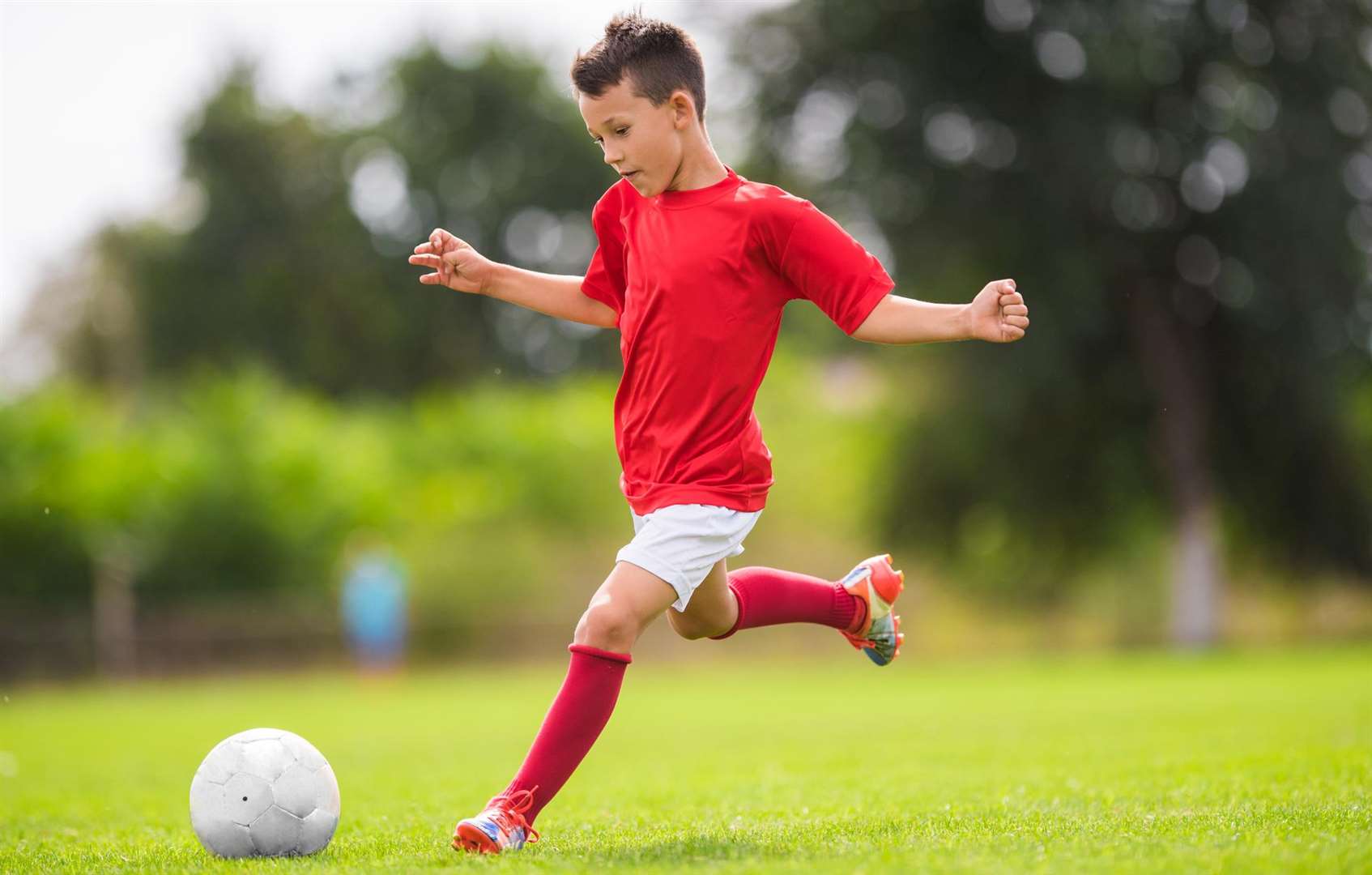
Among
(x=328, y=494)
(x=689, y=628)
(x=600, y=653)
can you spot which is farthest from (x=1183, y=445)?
(x=600, y=653)

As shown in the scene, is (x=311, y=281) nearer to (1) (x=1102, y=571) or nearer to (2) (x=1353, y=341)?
(1) (x=1102, y=571)

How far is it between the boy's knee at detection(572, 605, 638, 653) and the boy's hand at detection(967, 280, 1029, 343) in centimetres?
116

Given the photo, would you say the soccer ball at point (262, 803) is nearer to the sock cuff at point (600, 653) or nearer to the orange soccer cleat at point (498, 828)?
the orange soccer cleat at point (498, 828)

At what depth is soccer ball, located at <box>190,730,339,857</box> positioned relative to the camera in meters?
3.80

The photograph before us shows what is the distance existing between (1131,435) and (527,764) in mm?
17311

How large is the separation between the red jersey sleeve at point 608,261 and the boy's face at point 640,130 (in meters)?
0.27

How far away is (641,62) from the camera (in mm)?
3867

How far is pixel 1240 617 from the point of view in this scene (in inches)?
850

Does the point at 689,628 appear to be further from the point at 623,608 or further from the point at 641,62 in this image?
the point at 641,62

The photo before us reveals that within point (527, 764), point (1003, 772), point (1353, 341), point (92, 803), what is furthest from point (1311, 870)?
point (1353, 341)

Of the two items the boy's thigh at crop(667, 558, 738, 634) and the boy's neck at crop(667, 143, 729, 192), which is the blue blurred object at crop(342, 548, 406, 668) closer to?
the boy's thigh at crop(667, 558, 738, 634)

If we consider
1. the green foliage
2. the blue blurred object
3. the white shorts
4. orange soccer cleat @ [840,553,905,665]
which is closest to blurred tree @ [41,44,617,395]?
the green foliage

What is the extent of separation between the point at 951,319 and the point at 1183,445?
16656 millimetres

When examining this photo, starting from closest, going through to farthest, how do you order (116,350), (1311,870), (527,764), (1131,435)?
(1311,870)
(527,764)
(1131,435)
(116,350)
